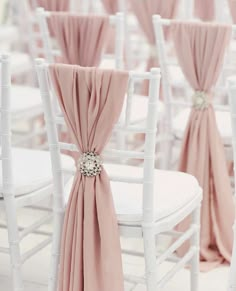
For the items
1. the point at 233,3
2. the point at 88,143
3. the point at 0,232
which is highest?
the point at 233,3

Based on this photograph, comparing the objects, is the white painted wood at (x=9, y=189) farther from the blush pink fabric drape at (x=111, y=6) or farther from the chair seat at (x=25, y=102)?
the blush pink fabric drape at (x=111, y=6)

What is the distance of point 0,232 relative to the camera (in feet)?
11.7

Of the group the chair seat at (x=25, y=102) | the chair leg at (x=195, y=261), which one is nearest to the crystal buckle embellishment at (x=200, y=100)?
the chair leg at (x=195, y=261)

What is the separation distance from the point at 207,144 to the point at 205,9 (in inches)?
36.6

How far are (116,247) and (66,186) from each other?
1.21 ft

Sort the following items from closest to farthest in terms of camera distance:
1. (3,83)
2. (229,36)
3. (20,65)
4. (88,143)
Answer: (88,143) → (3,83) → (229,36) → (20,65)

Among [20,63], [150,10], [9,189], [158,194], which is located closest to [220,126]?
[150,10]

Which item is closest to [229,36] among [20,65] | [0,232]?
[0,232]

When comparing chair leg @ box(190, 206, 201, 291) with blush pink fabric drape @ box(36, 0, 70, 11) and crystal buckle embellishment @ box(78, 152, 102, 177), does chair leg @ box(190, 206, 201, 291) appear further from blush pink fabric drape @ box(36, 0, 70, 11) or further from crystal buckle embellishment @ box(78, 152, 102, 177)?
blush pink fabric drape @ box(36, 0, 70, 11)

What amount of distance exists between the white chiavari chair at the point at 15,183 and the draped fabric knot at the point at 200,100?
597 mm

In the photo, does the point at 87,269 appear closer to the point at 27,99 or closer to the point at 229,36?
the point at 229,36

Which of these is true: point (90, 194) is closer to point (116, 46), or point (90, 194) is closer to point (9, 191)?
point (9, 191)

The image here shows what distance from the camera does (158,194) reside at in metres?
2.50

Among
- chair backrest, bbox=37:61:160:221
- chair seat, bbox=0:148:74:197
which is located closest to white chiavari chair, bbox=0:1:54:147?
chair seat, bbox=0:148:74:197
